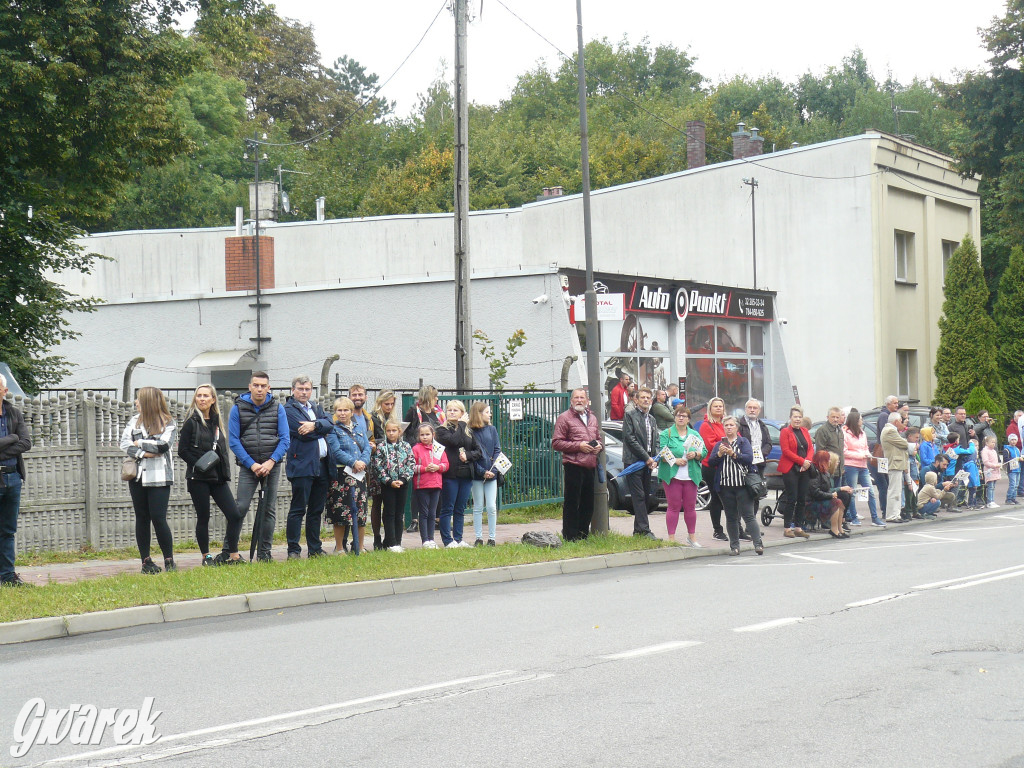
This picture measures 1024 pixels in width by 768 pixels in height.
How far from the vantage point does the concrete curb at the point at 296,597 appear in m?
8.85

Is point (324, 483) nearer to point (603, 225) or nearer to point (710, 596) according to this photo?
point (710, 596)

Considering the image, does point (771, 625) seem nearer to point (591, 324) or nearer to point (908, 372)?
point (591, 324)

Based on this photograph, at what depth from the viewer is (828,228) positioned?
36156 millimetres

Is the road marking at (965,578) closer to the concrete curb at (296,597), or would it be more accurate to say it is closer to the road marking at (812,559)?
the road marking at (812,559)

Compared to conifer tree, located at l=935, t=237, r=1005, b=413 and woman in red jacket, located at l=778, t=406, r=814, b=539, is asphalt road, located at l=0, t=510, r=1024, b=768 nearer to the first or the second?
woman in red jacket, located at l=778, t=406, r=814, b=539

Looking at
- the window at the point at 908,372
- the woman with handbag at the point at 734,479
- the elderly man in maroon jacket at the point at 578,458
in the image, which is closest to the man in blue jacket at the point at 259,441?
the elderly man in maroon jacket at the point at 578,458

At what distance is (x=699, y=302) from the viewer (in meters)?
28.0

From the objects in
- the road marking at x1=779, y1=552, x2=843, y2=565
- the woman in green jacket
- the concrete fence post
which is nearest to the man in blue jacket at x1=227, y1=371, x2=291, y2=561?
the concrete fence post

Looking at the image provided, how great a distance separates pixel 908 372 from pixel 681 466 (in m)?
25.3

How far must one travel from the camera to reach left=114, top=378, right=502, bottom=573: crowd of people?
11.5 meters

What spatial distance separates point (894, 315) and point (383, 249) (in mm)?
16648

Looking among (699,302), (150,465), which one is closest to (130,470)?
(150,465)

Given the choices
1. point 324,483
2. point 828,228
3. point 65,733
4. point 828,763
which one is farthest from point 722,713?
point 828,228

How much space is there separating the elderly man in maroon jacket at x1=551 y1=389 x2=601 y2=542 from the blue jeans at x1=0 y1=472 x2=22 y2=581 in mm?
6168
